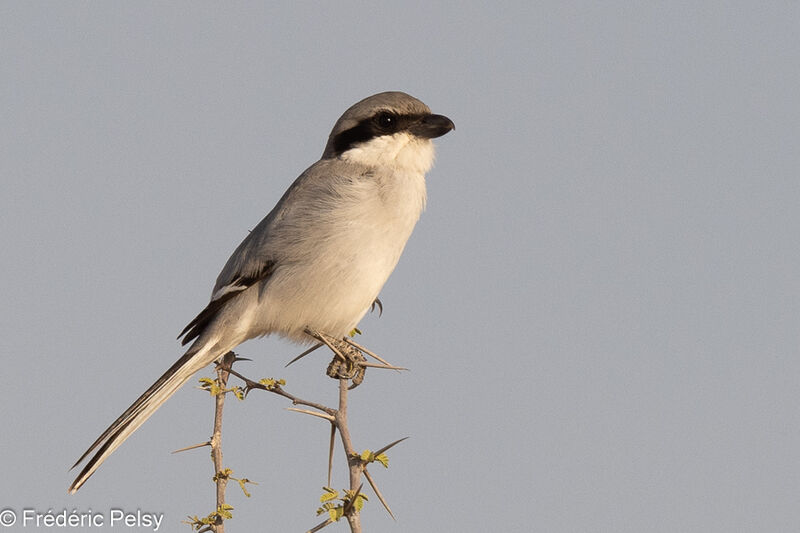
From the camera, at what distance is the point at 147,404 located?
5043mm

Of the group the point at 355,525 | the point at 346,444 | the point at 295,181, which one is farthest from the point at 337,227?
the point at 355,525

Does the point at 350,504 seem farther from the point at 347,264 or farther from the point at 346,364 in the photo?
the point at 347,264

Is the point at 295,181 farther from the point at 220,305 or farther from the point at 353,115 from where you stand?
the point at 220,305

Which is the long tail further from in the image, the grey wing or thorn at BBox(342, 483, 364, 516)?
thorn at BBox(342, 483, 364, 516)

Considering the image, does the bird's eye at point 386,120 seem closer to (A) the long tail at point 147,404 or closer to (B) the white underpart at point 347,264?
(B) the white underpart at point 347,264

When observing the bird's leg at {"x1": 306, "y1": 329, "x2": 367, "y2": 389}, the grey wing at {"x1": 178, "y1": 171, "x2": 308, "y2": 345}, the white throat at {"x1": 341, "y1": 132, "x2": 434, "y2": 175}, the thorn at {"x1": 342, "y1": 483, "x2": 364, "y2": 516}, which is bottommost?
the thorn at {"x1": 342, "y1": 483, "x2": 364, "y2": 516}

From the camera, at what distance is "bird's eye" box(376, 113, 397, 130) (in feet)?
18.8

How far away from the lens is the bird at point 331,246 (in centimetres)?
532

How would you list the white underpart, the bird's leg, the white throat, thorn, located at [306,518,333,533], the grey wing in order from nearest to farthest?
thorn, located at [306,518,333,533] → the bird's leg → the white underpart → the grey wing → the white throat

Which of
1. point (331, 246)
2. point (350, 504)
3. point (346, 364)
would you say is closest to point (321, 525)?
point (350, 504)

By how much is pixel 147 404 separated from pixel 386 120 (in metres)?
2.30

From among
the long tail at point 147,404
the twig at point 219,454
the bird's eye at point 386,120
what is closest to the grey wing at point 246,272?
the long tail at point 147,404

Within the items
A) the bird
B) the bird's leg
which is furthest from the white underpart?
the bird's leg

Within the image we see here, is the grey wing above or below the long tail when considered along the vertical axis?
above
